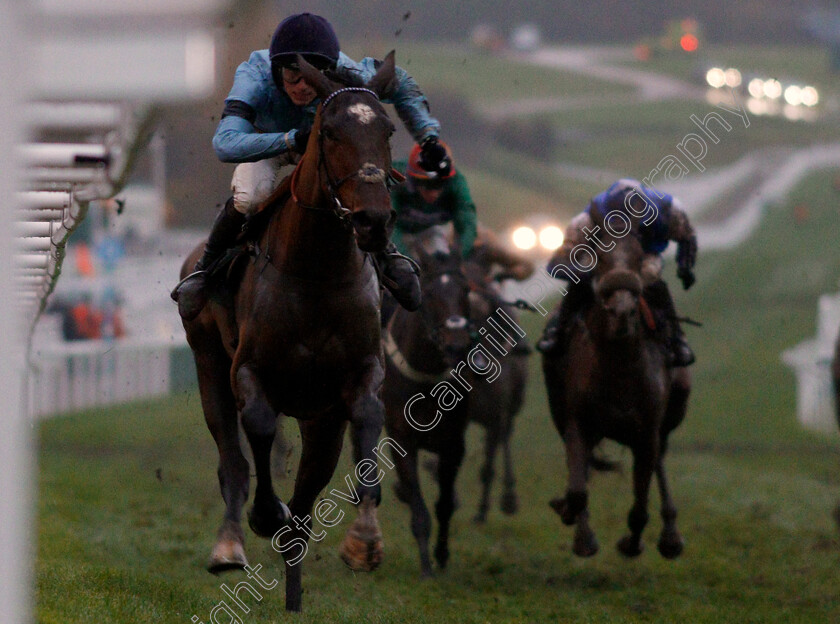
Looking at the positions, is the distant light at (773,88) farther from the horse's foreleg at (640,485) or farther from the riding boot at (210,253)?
the riding boot at (210,253)

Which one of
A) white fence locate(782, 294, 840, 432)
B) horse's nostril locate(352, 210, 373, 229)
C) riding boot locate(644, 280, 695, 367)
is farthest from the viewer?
white fence locate(782, 294, 840, 432)

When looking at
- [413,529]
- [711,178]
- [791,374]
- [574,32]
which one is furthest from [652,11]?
[413,529]

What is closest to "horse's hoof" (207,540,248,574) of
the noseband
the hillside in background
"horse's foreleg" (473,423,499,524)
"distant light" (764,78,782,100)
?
the noseband

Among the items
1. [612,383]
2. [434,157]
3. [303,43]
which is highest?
[303,43]

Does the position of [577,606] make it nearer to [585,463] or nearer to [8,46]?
[585,463]

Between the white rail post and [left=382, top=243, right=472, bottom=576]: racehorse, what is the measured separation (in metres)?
5.20

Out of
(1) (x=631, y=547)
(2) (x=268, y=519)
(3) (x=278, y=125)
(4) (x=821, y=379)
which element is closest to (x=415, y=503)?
(1) (x=631, y=547)

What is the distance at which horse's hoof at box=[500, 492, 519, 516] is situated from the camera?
424 inches

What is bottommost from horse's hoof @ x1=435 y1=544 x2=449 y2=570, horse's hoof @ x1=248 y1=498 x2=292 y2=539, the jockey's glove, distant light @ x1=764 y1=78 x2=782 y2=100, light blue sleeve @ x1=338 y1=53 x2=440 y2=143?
horse's hoof @ x1=435 y1=544 x2=449 y2=570

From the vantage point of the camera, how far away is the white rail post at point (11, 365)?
9.55ft

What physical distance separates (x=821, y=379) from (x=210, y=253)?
11.7 m

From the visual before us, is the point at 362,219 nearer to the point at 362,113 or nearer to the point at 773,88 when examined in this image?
the point at 362,113

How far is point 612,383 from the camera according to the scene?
744cm

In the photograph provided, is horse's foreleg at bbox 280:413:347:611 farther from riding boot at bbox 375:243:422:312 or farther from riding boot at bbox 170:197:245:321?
riding boot at bbox 170:197:245:321
